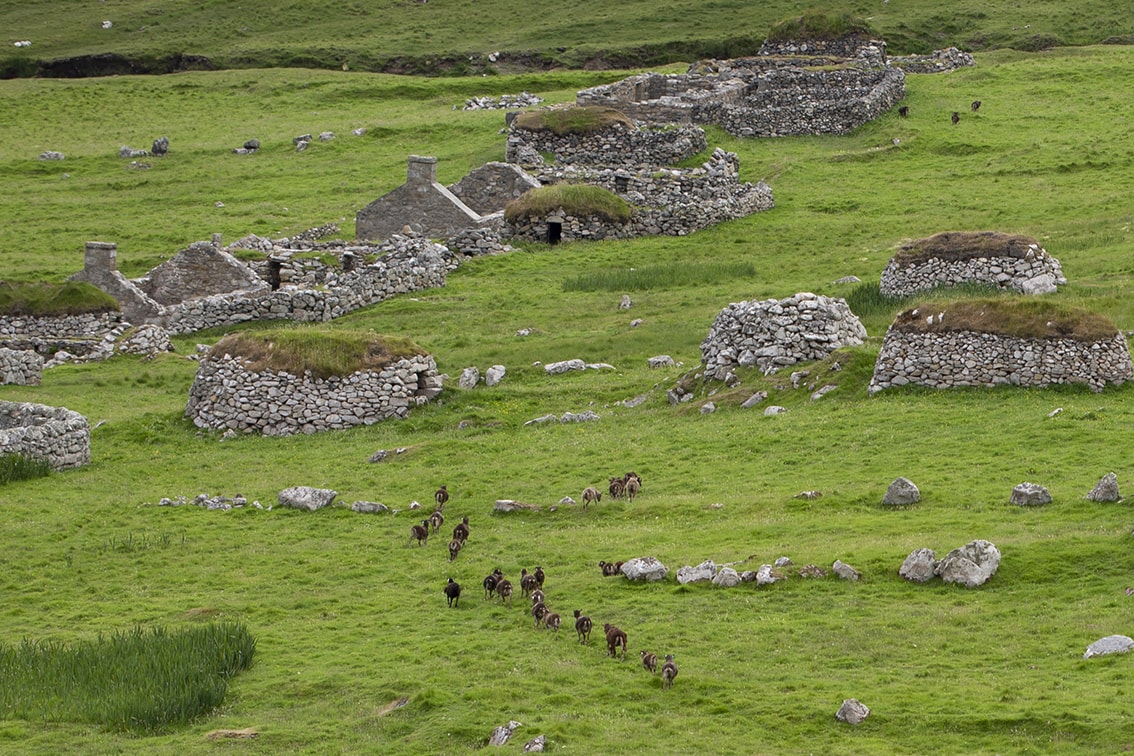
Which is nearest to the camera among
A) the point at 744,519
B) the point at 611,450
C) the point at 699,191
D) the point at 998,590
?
the point at 998,590

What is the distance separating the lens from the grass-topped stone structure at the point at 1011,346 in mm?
35188

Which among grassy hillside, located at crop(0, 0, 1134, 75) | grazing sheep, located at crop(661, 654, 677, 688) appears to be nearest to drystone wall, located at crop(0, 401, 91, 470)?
grazing sheep, located at crop(661, 654, 677, 688)

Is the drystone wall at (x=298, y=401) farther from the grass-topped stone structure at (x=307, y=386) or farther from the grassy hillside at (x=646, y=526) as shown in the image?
the grassy hillside at (x=646, y=526)

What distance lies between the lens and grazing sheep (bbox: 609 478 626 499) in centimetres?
3182

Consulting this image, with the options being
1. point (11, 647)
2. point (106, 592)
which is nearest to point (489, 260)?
point (106, 592)

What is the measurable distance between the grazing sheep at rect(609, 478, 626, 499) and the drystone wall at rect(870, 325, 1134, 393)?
26.2 feet

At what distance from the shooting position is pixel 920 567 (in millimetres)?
24531

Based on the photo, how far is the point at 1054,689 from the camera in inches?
794

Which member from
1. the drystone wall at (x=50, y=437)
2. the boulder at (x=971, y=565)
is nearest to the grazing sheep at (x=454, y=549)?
the boulder at (x=971, y=565)

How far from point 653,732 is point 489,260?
40.6 m

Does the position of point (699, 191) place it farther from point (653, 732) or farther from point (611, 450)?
point (653, 732)

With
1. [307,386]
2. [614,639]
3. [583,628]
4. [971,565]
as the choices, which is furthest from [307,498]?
Result: [971,565]

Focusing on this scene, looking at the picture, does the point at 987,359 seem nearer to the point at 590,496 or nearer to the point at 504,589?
the point at 590,496

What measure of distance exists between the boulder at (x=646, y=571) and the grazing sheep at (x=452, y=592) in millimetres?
2846
